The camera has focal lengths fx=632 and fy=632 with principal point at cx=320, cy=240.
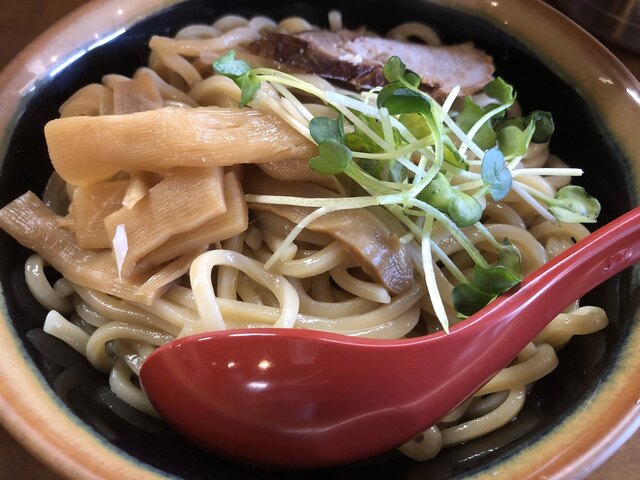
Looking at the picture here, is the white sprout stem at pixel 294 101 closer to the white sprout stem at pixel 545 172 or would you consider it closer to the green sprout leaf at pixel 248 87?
the green sprout leaf at pixel 248 87

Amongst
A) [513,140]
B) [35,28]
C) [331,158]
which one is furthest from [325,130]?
[35,28]

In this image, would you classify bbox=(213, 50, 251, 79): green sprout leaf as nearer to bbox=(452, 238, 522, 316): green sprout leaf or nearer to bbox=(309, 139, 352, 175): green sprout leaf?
bbox=(309, 139, 352, 175): green sprout leaf

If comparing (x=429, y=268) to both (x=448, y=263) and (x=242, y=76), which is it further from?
(x=242, y=76)

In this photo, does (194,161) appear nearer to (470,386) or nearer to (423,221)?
(423,221)

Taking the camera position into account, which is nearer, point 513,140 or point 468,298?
point 468,298

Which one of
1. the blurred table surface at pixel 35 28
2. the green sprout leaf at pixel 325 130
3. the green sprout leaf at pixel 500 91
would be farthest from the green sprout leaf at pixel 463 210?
the blurred table surface at pixel 35 28

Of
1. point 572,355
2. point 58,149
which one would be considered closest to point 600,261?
point 572,355

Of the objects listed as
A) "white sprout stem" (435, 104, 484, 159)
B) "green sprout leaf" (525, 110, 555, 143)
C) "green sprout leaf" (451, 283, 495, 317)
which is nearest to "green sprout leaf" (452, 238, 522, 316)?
"green sprout leaf" (451, 283, 495, 317)
